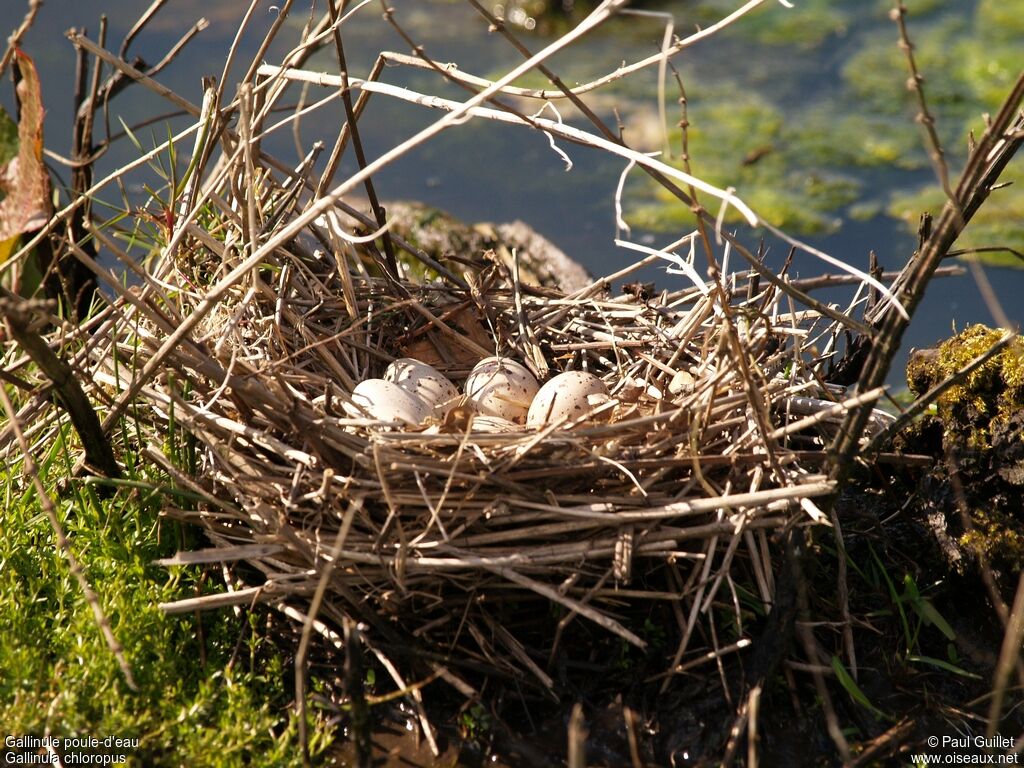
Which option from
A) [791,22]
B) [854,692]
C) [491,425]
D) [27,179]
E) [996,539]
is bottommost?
[854,692]

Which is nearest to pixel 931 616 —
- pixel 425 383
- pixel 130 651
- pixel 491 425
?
pixel 491 425

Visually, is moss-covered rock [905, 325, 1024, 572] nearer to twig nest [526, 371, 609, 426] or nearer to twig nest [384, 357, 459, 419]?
twig nest [526, 371, 609, 426]

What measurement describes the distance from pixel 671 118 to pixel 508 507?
15.9 ft

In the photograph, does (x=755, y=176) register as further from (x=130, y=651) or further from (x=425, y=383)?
(x=130, y=651)

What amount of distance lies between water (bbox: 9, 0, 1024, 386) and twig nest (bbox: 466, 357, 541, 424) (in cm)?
236

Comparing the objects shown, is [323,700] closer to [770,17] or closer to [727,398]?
[727,398]

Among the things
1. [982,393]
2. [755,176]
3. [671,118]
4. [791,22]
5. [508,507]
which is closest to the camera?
[508,507]

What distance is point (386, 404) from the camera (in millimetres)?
2529

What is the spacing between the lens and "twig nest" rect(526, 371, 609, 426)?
2.62 meters

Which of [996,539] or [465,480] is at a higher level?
[465,480]

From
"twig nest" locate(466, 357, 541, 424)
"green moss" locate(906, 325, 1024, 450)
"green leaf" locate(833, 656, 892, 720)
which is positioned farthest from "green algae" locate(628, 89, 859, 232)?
"green leaf" locate(833, 656, 892, 720)

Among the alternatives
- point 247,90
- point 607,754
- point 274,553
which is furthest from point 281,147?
point 607,754

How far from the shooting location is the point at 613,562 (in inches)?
91.5

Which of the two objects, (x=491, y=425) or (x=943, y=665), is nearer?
(x=943, y=665)
